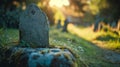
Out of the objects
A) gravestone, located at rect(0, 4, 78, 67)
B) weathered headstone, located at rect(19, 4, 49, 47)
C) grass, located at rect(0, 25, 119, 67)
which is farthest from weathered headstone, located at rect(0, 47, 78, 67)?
grass, located at rect(0, 25, 119, 67)

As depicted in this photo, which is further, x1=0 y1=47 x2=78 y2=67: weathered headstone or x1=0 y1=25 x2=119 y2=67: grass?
x1=0 y1=25 x2=119 y2=67: grass

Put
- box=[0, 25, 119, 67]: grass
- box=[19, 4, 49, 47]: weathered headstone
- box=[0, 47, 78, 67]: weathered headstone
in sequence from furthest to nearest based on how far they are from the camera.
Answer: box=[0, 25, 119, 67]: grass → box=[19, 4, 49, 47]: weathered headstone → box=[0, 47, 78, 67]: weathered headstone

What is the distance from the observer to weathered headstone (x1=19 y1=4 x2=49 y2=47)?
9.38 m

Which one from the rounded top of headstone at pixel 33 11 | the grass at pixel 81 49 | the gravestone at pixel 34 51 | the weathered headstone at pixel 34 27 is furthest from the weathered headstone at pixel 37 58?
the rounded top of headstone at pixel 33 11

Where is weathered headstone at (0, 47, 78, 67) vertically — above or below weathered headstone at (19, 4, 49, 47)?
below

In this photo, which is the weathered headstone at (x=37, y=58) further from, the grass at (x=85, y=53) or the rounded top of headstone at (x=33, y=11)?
the rounded top of headstone at (x=33, y=11)

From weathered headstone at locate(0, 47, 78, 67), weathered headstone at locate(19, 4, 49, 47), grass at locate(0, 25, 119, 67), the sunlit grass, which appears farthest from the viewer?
the sunlit grass

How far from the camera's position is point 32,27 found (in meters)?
9.45

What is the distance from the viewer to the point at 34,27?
9445 mm

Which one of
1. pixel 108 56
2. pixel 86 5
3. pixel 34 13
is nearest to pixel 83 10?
pixel 86 5

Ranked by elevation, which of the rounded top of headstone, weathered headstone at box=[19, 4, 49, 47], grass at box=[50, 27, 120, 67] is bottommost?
grass at box=[50, 27, 120, 67]

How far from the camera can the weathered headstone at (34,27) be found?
9.38 metres

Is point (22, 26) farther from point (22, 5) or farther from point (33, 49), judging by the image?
point (22, 5)

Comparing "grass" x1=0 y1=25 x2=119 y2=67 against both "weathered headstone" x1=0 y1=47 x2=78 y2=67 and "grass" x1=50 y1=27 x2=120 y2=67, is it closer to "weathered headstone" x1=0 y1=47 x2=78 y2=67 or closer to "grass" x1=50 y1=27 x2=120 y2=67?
"grass" x1=50 y1=27 x2=120 y2=67
